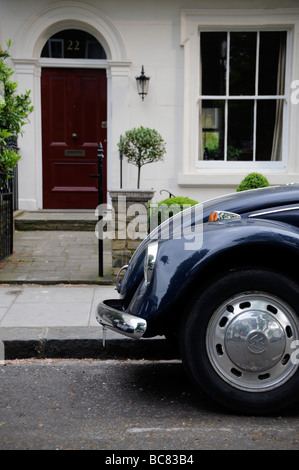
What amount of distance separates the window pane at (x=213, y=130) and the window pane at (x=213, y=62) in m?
0.27

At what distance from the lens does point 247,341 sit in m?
3.18

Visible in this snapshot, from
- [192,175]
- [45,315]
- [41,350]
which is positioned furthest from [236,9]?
[41,350]

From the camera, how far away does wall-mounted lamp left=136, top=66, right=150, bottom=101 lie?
9.54 m

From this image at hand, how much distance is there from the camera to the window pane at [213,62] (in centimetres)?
992

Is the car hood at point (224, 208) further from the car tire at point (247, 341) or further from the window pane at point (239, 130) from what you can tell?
the window pane at point (239, 130)

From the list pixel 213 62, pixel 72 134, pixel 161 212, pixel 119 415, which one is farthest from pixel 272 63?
pixel 119 415

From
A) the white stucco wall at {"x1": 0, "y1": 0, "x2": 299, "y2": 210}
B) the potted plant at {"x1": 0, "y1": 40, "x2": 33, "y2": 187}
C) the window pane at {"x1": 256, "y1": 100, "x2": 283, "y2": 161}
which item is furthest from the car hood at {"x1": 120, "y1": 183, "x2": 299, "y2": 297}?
the window pane at {"x1": 256, "y1": 100, "x2": 283, "y2": 161}

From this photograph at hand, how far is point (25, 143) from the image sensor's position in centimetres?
972

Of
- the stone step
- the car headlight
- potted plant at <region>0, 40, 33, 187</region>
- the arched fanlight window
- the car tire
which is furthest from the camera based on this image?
the arched fanlight window

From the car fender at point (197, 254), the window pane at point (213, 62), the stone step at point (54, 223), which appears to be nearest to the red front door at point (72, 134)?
the stone step at point (54, 223)

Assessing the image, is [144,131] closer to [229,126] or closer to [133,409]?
[229,126]

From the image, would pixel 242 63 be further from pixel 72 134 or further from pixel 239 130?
pixel 72 134

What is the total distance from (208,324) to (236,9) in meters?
7.91

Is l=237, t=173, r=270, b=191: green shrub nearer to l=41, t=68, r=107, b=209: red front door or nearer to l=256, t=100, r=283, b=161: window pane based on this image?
l=256, t=100, r=283, b=161: window pane
